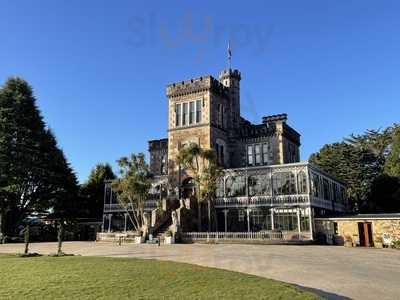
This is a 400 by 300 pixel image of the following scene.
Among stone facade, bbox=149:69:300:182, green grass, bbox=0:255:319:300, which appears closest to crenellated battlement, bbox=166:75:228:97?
stone facade, bbox=149:69:300:182

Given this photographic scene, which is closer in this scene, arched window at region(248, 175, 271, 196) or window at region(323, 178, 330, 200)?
arched window at region(248, 175, 271, 196)

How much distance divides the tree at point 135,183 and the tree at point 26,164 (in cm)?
830

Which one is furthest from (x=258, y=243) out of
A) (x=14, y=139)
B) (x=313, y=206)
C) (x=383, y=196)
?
(x=14, y=139)

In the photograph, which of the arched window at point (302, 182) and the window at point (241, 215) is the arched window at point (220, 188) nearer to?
the window at point (241, 215)

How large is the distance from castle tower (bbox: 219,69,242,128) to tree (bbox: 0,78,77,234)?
760 inches

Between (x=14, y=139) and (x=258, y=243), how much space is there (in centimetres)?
2661

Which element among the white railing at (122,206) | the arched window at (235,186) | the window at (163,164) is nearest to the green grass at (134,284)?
the arched window at (235,186)

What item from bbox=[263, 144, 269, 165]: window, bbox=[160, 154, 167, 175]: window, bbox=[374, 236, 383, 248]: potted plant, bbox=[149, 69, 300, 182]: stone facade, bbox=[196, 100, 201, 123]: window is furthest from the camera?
bbox=[160, 154, 167, 175]: window

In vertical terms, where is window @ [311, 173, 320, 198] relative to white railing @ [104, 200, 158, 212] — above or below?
above

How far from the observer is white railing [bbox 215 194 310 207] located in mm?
30828

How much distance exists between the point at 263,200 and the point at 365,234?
28.1 ft

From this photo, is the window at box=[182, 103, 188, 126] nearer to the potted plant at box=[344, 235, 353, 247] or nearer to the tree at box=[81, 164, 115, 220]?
the tree at box=[81, 164, 115, 220]

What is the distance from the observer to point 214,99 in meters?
39.2

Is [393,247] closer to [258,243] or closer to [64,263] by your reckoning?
[258,243]
